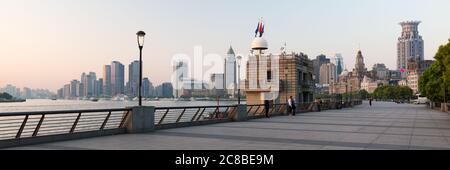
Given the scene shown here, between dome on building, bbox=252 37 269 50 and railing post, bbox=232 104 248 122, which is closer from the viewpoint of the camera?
railing post, bbox=232 104 248 122

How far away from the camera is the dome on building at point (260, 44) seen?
270 ft

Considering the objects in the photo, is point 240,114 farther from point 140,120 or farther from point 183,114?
point 140,120

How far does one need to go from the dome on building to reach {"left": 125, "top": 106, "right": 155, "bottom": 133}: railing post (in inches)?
2613

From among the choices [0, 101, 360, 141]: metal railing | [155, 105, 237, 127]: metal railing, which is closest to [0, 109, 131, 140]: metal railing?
[0, 101, 360, 141]: metal railing

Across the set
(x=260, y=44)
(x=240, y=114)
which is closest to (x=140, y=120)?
(x=240, y=114)

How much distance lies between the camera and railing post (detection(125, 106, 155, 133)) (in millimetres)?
16331

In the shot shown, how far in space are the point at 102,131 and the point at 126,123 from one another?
1379 millimetres

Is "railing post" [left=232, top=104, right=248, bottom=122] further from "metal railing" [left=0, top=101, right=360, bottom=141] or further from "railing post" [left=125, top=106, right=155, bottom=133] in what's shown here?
"railing post" [left=125, top=106, right=155, bottom=133]

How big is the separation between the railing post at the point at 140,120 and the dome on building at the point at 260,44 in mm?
66365

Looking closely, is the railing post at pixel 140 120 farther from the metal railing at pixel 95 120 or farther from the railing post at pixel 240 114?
the railing post at pixel 240 114

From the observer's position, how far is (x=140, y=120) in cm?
1662

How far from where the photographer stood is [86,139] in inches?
554
